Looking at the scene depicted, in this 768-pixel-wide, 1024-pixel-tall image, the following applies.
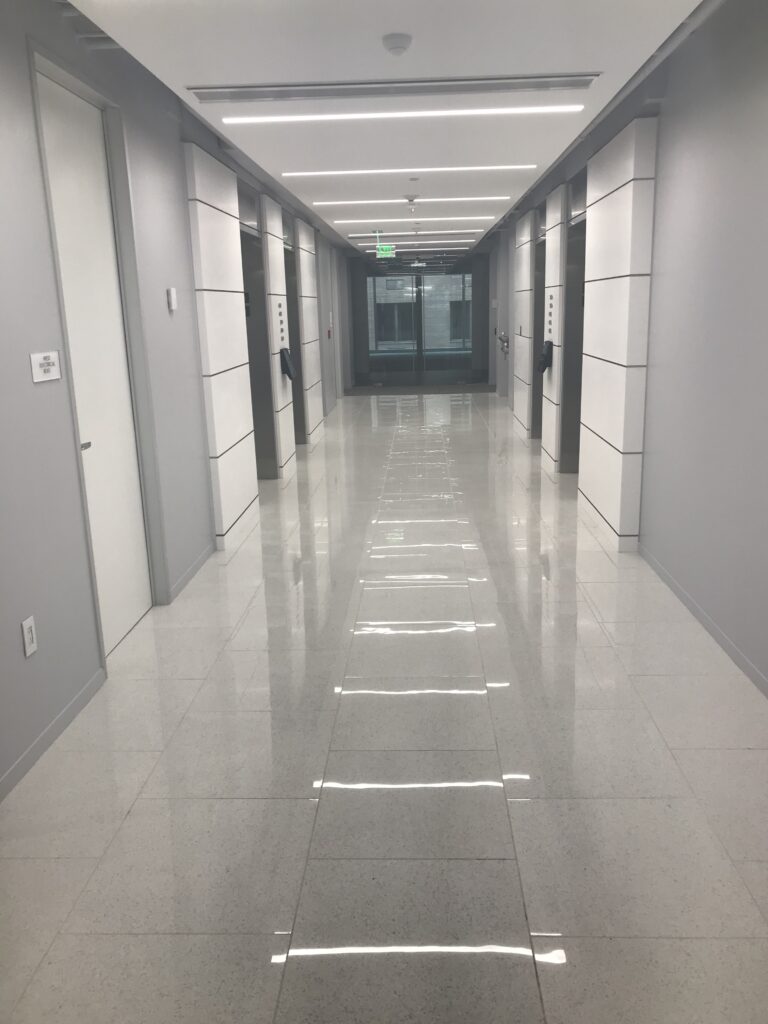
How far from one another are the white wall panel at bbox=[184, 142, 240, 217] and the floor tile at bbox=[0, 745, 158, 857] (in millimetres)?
4112

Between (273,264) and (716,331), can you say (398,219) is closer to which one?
(273,264)

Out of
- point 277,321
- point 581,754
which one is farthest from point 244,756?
point 277,321

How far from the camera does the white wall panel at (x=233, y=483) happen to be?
6.33 metres

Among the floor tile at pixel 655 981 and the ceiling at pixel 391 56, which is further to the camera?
the ceiling at pixel 391 56

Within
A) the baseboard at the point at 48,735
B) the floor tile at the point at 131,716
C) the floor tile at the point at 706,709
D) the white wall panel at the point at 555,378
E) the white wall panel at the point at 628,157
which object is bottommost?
the floor tile at the point at 131,716

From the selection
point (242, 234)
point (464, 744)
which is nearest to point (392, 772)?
point (464, 744)

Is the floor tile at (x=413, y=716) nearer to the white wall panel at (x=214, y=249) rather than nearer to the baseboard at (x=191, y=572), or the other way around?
the baseboard at (x=191, y=572)

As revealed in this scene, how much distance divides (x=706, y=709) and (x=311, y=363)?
8715 millimetres

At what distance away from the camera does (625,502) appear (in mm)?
5969

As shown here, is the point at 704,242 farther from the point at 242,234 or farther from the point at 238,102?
the point at 242,234

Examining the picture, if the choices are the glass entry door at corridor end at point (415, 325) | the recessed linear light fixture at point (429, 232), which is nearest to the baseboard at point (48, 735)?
the recessed linear light fixture at point (429, 232)

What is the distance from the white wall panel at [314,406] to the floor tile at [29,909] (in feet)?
28.6

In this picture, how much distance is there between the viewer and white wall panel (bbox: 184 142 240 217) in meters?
5.75

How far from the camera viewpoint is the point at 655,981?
2.19 meters
